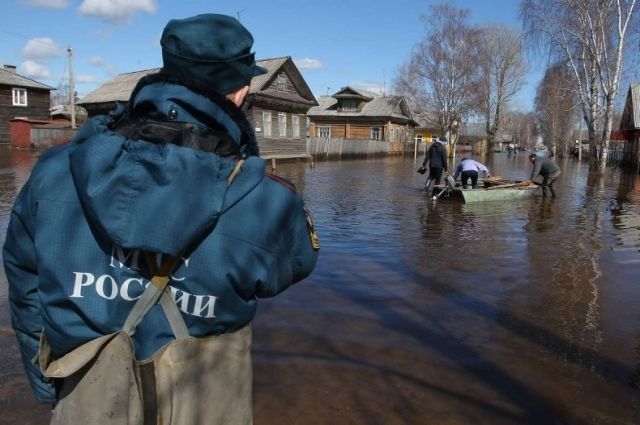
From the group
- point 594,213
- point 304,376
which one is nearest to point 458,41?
point 594,213

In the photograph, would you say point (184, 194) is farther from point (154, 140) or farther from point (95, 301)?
point (95, 301)

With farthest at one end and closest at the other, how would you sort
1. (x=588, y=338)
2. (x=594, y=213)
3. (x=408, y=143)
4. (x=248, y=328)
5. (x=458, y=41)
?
(x=408, y=143)
(x=458, y=41)
(x=594, y=213)
(x=588, y=338)
(x=248, y=328)

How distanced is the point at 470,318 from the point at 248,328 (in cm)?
381

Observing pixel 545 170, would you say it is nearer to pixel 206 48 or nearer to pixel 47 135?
pixel 206 48

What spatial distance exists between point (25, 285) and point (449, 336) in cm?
371

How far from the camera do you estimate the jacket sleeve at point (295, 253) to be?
1.50m

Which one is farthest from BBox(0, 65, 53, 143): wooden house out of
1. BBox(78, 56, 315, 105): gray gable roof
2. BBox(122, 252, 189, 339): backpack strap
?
BBox(122, 252, 189, 339): backpack strap

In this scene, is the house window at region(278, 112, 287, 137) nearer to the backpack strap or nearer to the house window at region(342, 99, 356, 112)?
the house window at region(342, 99, 356, 112)

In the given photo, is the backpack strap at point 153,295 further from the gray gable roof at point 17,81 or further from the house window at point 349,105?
the house window at point 349,105

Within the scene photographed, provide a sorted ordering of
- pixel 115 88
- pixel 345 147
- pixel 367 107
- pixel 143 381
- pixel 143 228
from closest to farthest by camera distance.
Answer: pixel 143 228, pixel 143 381, pixel 115 88, pixel 345 147, pixel 367 107

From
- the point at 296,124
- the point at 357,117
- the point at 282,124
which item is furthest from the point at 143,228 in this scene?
the point at 357,117

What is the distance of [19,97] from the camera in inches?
1443

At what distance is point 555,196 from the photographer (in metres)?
15.4

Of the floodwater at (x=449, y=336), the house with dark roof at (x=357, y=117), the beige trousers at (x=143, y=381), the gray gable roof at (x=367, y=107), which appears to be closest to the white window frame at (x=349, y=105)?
the house with dark roof at (x=357, y=117)
